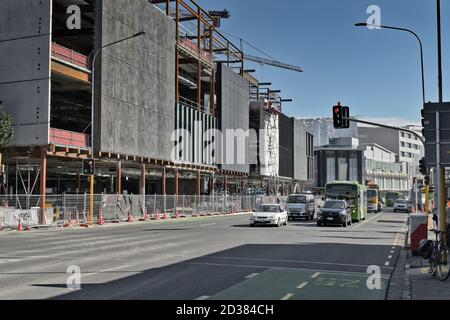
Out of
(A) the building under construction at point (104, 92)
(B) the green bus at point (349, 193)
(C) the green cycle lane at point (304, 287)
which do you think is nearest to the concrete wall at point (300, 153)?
(A) the building under construction at point (104, 92)

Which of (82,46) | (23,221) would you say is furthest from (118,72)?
(23,221)

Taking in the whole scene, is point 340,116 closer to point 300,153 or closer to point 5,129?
point 5,129

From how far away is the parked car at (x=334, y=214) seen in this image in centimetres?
3284

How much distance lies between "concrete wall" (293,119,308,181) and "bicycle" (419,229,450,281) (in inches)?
3594

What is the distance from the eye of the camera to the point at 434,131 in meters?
12.6

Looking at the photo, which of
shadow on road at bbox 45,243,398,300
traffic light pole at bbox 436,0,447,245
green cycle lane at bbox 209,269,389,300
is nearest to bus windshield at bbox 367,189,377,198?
shadow on road at bbox 45,243,398,300

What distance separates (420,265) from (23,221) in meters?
21.8

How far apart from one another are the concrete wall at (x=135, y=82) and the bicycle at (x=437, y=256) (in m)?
29.8

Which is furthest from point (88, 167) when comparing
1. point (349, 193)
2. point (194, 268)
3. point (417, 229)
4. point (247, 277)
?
point (247, 277)

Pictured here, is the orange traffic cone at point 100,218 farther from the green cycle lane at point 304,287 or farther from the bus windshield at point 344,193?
the green cycle lane at point 304,287

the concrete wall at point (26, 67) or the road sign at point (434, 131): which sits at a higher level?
the concrete wall at point (26, 67)

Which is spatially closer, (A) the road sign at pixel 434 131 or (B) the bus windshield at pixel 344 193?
→ (A) the road sign at pixel 434 131

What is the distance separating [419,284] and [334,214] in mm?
21988
